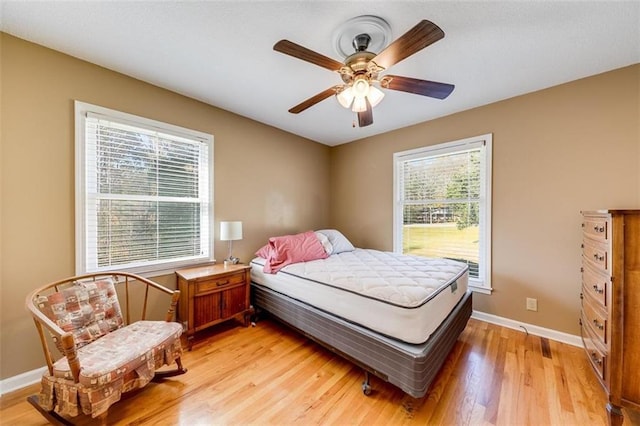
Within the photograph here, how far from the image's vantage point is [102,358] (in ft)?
4.58

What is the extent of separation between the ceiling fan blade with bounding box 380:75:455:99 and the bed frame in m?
1.70

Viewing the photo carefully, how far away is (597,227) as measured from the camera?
1608 mm

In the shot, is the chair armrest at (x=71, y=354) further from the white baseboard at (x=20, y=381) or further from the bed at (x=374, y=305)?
the bed at (x=374, y=305)

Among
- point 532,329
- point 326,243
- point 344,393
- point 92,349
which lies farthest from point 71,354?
point 532,329

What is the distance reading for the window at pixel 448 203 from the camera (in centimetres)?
279

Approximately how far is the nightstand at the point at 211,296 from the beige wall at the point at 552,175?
2.69 meters

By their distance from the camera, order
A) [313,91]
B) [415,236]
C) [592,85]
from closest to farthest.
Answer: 1. [592,85]
2. [313,91]
3. [415,236]

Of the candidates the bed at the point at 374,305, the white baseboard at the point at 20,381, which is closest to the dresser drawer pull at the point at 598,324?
the bed at the point at 374,305

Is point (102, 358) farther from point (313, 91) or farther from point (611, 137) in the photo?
point (611, 137)

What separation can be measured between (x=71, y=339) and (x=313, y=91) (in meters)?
2.53

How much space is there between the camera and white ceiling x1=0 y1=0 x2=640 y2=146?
147 cm

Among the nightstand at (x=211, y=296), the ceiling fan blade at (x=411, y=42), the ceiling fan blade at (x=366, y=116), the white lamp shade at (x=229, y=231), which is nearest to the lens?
the ceiling fan blade at (x=411, y=42)

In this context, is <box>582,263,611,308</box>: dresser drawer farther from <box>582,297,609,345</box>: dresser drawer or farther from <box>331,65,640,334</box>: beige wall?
<box>331,65,640,334</box>: beige wall

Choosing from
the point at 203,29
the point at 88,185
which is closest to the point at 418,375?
the point at 203,29
